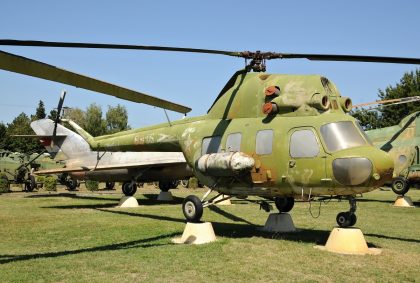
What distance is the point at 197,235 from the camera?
991cm

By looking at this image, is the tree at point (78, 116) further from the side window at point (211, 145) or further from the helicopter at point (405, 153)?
the side window at point (211, 145)

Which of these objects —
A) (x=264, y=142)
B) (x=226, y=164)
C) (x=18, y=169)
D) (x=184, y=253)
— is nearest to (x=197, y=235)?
(x=184, y=253)

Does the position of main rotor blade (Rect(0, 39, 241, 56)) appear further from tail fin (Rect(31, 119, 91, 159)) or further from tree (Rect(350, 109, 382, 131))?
tree (Rect(350, 109, 382, 131))

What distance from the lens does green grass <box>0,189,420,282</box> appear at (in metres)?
7.07

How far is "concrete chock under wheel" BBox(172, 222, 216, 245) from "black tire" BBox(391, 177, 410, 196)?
15526 millimetres

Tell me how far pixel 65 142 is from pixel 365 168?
67.5 ft

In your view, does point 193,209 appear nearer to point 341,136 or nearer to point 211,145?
point 211,145

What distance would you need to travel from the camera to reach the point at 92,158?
79.4 feet

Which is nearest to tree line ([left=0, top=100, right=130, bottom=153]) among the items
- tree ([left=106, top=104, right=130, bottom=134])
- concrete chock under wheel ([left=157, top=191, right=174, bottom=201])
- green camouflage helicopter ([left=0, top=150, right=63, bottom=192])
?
tree ([left=106, top=104, right=130, bottom=134])

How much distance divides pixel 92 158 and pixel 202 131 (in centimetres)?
1409

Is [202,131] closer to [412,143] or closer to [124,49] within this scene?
[124,49]

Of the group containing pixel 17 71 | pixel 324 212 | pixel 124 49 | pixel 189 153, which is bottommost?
pixel 324 212

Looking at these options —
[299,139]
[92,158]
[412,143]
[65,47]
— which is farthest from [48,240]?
[412,143]

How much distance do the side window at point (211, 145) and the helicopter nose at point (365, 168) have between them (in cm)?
344
